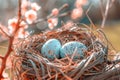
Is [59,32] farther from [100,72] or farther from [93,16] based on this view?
[93,16]

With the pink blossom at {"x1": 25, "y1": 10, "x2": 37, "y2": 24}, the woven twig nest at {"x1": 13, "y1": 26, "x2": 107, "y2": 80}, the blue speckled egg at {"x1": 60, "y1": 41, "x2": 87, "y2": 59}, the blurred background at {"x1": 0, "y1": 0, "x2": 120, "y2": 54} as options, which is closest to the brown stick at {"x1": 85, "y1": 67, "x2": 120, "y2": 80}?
the woven twig nest at {"x1": 13, "y1": 26, "x2": 107, "y2": 80}

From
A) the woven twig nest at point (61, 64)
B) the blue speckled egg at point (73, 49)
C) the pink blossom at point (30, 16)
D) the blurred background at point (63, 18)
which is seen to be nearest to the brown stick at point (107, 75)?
the woven twig nest at point (61, 64)

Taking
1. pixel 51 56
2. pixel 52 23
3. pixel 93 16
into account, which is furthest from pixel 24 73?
pixel 93 16

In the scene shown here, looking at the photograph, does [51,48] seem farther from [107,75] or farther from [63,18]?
[63,18]

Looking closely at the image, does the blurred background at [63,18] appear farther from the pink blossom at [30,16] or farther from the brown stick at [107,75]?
the brown stick at [107,75]

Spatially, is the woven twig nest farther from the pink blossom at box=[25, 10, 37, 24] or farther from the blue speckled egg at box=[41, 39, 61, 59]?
the pink blossom at box=[25, 10, 37, 24]

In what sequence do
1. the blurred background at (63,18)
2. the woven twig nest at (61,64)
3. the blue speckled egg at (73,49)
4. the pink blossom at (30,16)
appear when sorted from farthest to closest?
the blurred background at (63,18), the pink blossom at (30,16), the blue speckled egg at (73,49), the woven twig nest at (61,64)
